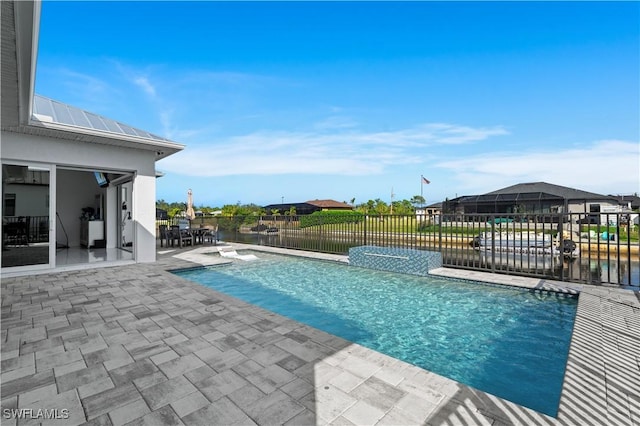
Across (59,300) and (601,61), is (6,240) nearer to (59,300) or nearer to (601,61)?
(59,300)

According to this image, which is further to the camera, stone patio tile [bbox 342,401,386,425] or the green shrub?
the green shrub

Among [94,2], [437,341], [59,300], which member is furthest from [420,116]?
[59,300]

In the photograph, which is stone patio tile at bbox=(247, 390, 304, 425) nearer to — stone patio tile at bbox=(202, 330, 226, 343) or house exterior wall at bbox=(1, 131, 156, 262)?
stone patio tile at bbox=(202, 330, 226, 343)

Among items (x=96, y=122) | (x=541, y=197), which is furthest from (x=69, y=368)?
(x=541, y=197)

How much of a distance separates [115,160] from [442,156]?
78.0ft

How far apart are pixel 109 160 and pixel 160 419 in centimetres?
723

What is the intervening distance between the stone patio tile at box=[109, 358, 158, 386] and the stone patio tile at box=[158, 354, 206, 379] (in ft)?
0.29

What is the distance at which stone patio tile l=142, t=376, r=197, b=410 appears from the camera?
6.53 feet

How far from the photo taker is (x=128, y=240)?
10367 mm

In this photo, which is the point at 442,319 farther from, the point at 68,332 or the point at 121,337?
the point at 68,332

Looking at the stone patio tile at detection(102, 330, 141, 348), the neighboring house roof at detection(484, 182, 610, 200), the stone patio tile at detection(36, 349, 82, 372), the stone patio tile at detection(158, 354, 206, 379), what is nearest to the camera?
the stone patio tile at detection(158, 354, 206, 379)

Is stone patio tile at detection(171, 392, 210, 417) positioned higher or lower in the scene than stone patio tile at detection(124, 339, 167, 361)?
higher

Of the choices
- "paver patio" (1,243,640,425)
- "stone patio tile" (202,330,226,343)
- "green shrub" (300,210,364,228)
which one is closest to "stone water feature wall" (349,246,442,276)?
"green shrub" (300,210,364,228)

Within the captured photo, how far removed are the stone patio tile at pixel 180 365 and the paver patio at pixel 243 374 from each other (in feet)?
0.05
